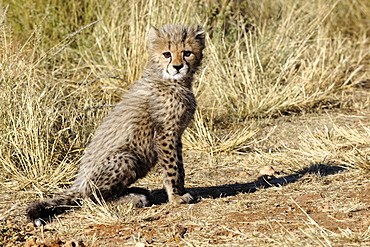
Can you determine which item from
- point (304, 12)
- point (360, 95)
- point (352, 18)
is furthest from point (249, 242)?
point (352, 18)

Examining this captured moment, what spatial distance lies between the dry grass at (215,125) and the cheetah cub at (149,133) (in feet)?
0.47

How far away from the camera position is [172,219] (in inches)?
141

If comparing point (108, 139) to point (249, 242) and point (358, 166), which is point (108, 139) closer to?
point (249, 242)

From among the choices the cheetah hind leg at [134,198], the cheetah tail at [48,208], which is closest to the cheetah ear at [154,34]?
the cheetah hind leg at [134,198]

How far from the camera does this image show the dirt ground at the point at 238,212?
3.17 metres

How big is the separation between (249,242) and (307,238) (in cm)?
31

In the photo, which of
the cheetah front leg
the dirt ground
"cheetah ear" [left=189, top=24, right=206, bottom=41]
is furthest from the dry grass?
"cheetah ear" [left=189, top=24, right=206, bottom=41]

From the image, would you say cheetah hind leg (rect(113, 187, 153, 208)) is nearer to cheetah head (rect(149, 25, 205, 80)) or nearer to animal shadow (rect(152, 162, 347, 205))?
animal shadow (rect(152, 162, 347, 205))

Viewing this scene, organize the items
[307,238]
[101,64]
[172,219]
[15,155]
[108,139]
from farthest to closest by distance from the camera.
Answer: [101,64]
[15,155]
[108,139]
[172,219]
[307,238]

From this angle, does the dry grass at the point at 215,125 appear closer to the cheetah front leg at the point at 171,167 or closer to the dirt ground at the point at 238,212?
the dirt ground at the point at 238,212

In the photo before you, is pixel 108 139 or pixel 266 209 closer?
pixel 266 209

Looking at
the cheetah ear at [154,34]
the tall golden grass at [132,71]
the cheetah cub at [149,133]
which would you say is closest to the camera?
the cheetah cub at [149,133]

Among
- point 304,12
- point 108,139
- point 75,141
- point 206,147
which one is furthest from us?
point 304,12

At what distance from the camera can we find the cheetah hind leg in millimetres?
3936
